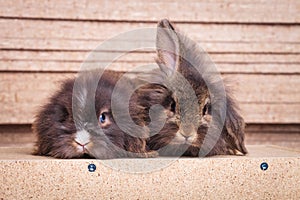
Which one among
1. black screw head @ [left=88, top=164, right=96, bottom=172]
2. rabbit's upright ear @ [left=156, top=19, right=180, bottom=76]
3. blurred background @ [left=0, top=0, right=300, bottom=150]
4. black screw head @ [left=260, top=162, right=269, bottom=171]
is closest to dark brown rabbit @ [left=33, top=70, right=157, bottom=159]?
black screw head @ [left=88, top=164, right=96, bottom=172]

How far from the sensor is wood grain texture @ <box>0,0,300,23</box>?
2445mm

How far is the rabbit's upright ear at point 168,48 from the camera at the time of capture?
1.70 m

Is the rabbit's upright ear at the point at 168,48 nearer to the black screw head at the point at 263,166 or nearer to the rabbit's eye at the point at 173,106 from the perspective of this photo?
the rabbit's eye at the point at 173,106

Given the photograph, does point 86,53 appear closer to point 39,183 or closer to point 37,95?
point 37,95

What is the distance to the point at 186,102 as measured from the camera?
1.62m

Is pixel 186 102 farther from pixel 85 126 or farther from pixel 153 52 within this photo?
pixel 153 52

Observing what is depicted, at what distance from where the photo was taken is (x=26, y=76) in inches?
97.5

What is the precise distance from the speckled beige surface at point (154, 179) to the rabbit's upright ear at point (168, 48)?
300 millimetres

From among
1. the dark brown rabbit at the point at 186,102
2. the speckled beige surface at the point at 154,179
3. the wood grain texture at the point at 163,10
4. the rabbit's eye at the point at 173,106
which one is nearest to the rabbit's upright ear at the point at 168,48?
the dark brown rabbit at the point at 186,102

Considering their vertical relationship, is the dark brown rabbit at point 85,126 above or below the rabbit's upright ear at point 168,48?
below

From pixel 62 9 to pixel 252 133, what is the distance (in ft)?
3.63

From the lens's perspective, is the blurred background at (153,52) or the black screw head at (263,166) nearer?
the black screw head at (263,166)

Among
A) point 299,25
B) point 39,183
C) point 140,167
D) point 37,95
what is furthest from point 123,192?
point 299,25

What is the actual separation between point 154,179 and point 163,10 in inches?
45.0
